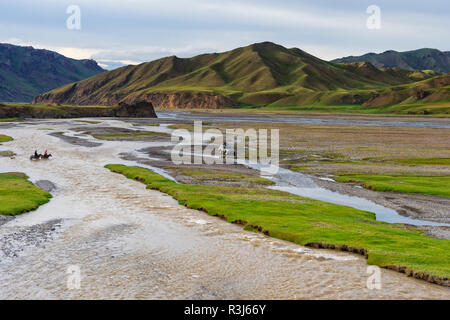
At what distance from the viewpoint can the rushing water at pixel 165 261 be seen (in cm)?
1898

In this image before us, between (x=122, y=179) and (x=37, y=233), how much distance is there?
66.9 ft

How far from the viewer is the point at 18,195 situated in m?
37.1

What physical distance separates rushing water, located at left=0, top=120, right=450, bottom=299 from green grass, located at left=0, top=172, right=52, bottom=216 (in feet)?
3.38

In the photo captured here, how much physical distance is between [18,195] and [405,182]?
4090 centimetres

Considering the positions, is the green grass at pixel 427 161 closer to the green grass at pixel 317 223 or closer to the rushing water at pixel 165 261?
the green grass at pixel 317 223

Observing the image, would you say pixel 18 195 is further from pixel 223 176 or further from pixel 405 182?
pixel 405 182

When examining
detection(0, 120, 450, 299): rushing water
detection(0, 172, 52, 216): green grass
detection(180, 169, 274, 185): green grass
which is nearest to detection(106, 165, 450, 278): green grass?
detection(0, 120, 450, 299): rushing water

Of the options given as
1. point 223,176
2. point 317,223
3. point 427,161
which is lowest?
point 317,223

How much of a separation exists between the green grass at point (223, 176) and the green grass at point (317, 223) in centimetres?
475

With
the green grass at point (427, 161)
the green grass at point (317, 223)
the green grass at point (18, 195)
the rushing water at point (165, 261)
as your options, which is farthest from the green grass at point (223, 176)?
the green grass at point (427, 161)

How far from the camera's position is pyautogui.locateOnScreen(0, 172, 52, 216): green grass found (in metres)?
32.7

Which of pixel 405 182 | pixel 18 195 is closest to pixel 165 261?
pixel 18 195
